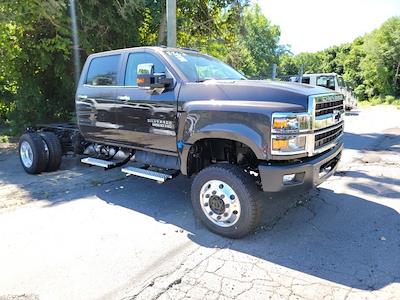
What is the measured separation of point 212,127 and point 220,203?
2.87 ft

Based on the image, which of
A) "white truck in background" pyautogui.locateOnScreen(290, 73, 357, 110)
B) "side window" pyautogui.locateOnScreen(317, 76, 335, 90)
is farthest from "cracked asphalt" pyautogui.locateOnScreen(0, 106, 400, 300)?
"side window" pyautogui.locateOnScreen(317, 76, 335, 90)

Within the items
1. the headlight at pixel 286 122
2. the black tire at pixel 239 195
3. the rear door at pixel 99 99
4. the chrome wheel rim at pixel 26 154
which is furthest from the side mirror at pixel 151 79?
the chrome wheel rim at pixel 26 154

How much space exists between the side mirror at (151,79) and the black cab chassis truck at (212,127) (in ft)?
0.04

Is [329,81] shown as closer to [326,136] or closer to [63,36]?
[63,36]

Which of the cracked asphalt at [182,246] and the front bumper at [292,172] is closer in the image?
the cracked asphalt at [182,246]

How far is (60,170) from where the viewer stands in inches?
300

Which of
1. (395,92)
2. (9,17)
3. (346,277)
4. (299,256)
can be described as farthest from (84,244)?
(395,92)

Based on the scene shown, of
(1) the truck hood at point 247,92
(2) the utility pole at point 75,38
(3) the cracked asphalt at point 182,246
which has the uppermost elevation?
(2) the utility pole at point 75,38

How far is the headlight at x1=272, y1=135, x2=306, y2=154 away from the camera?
395 centimetres

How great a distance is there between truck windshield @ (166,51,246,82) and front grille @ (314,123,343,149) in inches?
63.5

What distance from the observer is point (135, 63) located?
5.68 metres

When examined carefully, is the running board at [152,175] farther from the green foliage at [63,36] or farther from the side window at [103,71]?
the green foliage at [63,36]

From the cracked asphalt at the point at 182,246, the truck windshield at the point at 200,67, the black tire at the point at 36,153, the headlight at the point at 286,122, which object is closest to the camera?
the cracked asphalt at the point at 182,246

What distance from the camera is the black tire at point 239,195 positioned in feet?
13.5
